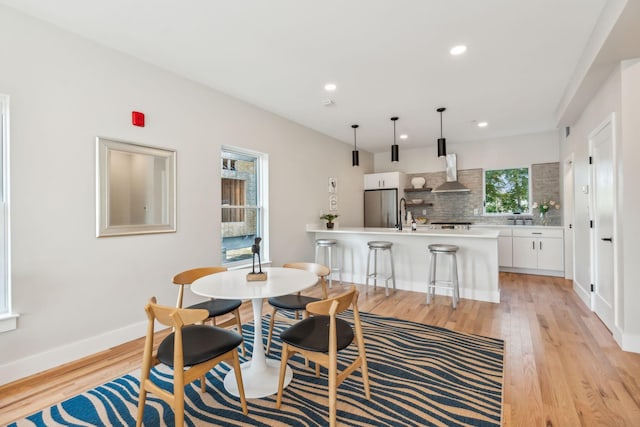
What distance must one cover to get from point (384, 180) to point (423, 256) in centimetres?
283

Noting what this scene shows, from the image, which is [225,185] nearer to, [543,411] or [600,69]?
[543,411]

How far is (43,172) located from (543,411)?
12.7ft

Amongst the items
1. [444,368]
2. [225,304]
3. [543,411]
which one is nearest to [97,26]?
[225,304]

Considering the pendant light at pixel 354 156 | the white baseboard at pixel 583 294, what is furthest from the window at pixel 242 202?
the white baseboard at pixel 583 294

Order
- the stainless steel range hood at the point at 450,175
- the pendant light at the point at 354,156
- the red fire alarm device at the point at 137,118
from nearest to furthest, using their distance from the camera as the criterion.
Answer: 1. the red fire alarm device at the point at 137,118
2. the pendant light at the point at 354,156
3. the stainless steel range hood at the point at 450,175

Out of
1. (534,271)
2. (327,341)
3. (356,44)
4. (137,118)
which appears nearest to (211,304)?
(327,341)

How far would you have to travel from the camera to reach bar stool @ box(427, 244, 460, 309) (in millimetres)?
3858

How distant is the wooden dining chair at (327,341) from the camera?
65.0 inches

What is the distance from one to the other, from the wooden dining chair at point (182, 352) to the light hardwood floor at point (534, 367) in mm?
915

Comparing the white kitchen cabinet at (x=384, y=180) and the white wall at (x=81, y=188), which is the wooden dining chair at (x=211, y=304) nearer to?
the white wall at (x=81, y=188)

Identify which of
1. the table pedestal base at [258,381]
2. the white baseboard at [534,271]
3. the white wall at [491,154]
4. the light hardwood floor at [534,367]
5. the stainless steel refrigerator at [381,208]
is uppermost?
the white wall at [491,154]

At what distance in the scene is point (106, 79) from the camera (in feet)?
8.88

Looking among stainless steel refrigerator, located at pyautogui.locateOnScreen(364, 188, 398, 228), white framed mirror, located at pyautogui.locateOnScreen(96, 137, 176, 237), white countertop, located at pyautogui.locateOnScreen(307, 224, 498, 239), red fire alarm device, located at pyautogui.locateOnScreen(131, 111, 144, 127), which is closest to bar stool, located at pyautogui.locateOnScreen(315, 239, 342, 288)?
white countertop, located at pyautogui.locateOnScreen(307, 224, 498, 239)

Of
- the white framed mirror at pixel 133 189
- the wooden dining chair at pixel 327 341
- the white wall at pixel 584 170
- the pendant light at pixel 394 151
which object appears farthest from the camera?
the pendant light at pixel 394 151
